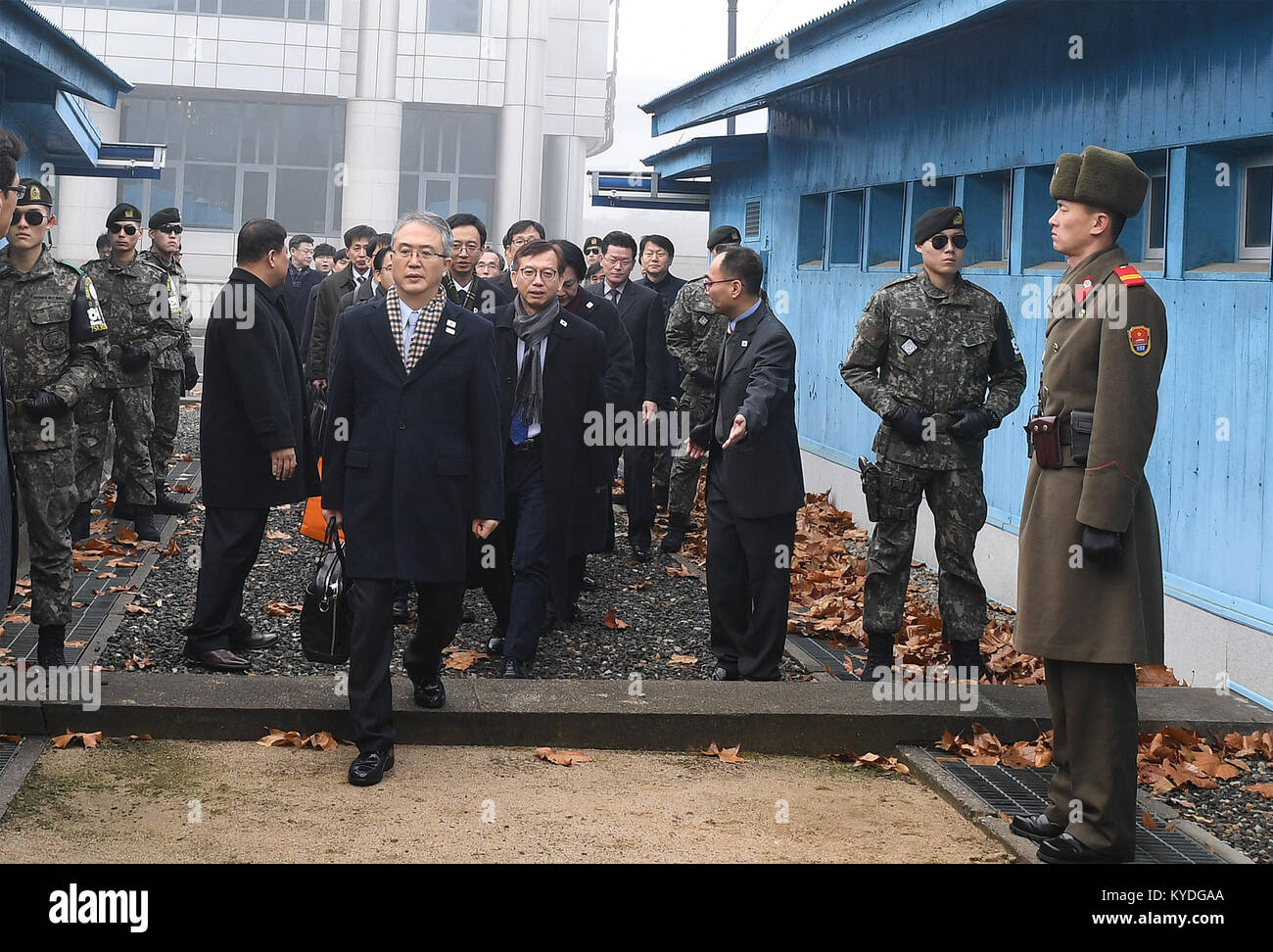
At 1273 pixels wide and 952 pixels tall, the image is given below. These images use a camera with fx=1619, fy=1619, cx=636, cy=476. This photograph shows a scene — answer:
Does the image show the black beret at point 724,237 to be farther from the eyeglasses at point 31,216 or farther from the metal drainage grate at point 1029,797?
the metal drainage grate at point 1029,797

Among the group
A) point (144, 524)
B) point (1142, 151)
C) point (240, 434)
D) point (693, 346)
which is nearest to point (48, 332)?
point (240, 434)

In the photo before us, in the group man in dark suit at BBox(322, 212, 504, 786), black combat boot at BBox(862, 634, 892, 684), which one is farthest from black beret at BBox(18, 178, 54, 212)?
black combat boot at BBox(862, 634, 892, 684)

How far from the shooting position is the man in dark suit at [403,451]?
20.4 ft

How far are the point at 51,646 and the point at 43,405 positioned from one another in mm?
1054

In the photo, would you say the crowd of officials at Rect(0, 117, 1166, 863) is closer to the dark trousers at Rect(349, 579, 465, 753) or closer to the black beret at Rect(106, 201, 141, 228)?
the dark trousers at Rect(349, 579, 465, 753)

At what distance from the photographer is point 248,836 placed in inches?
210

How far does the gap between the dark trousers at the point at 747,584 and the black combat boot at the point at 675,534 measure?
11.9 feet

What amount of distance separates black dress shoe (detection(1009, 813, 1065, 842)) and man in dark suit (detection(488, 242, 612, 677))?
294 centimetres

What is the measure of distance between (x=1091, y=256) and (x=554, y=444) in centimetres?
329

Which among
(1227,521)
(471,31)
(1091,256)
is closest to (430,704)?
(1091,256)

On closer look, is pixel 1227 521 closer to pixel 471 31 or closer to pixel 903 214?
pixel 903 214

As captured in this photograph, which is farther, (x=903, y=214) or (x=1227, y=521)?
(x=903, y=214)
